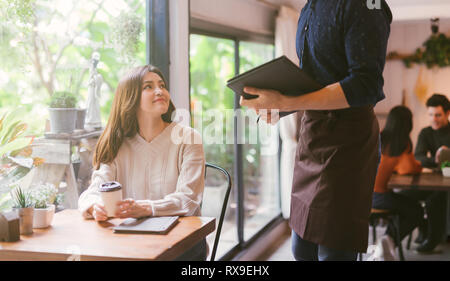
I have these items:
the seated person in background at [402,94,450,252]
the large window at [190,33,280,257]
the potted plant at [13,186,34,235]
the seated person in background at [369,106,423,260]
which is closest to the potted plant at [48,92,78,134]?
the potted plant at [13,186,34,235]

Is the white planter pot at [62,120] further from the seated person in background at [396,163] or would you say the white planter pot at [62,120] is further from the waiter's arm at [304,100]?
the seated person in background at [396,163]

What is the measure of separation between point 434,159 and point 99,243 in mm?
3469

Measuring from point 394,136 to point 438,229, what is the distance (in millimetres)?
1044

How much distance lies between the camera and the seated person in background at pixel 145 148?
6.08 ft

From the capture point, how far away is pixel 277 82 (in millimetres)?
1411

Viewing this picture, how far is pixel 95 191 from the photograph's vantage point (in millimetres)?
1746

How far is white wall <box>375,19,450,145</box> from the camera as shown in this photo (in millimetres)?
5336

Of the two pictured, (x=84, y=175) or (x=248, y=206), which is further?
(x=248, y=206)

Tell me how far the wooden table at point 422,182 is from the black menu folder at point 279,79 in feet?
6.95

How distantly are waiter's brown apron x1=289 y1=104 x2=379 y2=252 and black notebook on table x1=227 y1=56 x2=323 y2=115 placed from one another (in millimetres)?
144

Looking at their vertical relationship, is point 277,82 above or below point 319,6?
→ below

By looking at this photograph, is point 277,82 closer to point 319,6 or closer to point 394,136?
point 319,6
